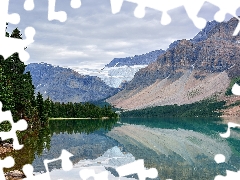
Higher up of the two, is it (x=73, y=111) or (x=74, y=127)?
(x=73, y=111)

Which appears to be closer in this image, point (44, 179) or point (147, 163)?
point (44, 179)

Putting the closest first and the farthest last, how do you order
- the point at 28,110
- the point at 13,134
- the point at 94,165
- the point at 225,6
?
the point at 225,6
the point at 13,134
the point at 94,165
the point at 28,110

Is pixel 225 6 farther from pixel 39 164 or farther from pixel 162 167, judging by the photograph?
pixel 162 167

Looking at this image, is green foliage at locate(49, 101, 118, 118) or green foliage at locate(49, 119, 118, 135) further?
green foliage at locate(49, 101, 118, 118)

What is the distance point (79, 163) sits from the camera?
129 ft

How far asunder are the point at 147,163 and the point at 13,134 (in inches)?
1317

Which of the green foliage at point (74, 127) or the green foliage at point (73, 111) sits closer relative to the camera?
the green foliage at point (74, 127)

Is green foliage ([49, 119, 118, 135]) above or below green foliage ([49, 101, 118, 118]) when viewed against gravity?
below

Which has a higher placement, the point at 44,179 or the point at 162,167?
the point at 44,179

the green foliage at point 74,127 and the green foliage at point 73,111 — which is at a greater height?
the green foliage at point 73,111

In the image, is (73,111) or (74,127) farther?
(73,111)

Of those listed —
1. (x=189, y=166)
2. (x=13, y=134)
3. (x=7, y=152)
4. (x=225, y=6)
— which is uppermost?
(x=225, y=6)

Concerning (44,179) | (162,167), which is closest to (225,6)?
(44,179)

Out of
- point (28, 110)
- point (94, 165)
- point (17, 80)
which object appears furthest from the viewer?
point (28, 110)
